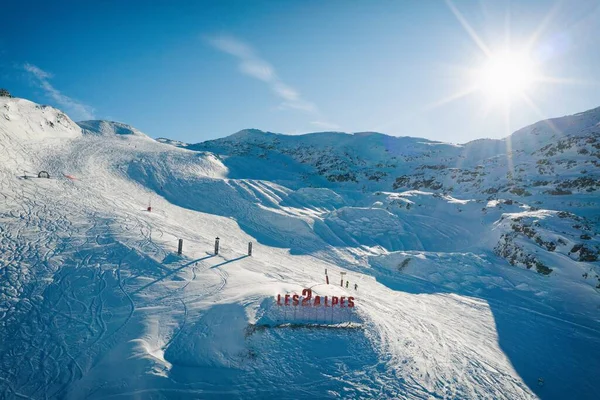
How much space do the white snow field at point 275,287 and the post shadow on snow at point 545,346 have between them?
79 millimetres

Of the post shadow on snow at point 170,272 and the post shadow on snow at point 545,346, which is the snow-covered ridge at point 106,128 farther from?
the post shadow on snow at point 545,346

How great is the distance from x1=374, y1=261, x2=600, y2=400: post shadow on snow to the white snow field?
8 centimetres

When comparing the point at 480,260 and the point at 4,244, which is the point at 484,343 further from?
the point at 4,244

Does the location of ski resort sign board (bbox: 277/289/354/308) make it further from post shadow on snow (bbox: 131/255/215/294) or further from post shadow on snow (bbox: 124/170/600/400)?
post shadow on snow (bbox: 124/170/600/400)

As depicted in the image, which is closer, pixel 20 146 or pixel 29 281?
pixel 29 281

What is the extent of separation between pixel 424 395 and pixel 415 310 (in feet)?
19.8

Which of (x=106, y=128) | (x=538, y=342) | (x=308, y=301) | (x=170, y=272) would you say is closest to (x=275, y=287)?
(x=308, y=301)

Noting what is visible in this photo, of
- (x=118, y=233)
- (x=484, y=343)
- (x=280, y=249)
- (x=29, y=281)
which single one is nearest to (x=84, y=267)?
(x=29, y=281)

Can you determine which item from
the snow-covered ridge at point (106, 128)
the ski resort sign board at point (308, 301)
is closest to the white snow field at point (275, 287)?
the ski resort sign board at point (308, 301)

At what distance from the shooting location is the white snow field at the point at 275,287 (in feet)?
27.8

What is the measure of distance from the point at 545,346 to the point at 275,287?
442 inches

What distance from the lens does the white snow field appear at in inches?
333

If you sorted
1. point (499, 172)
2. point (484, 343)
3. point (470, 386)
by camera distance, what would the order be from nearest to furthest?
point (470, 386) < point (484, 343) < point (499, 172)

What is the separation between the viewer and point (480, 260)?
65.9 feet
